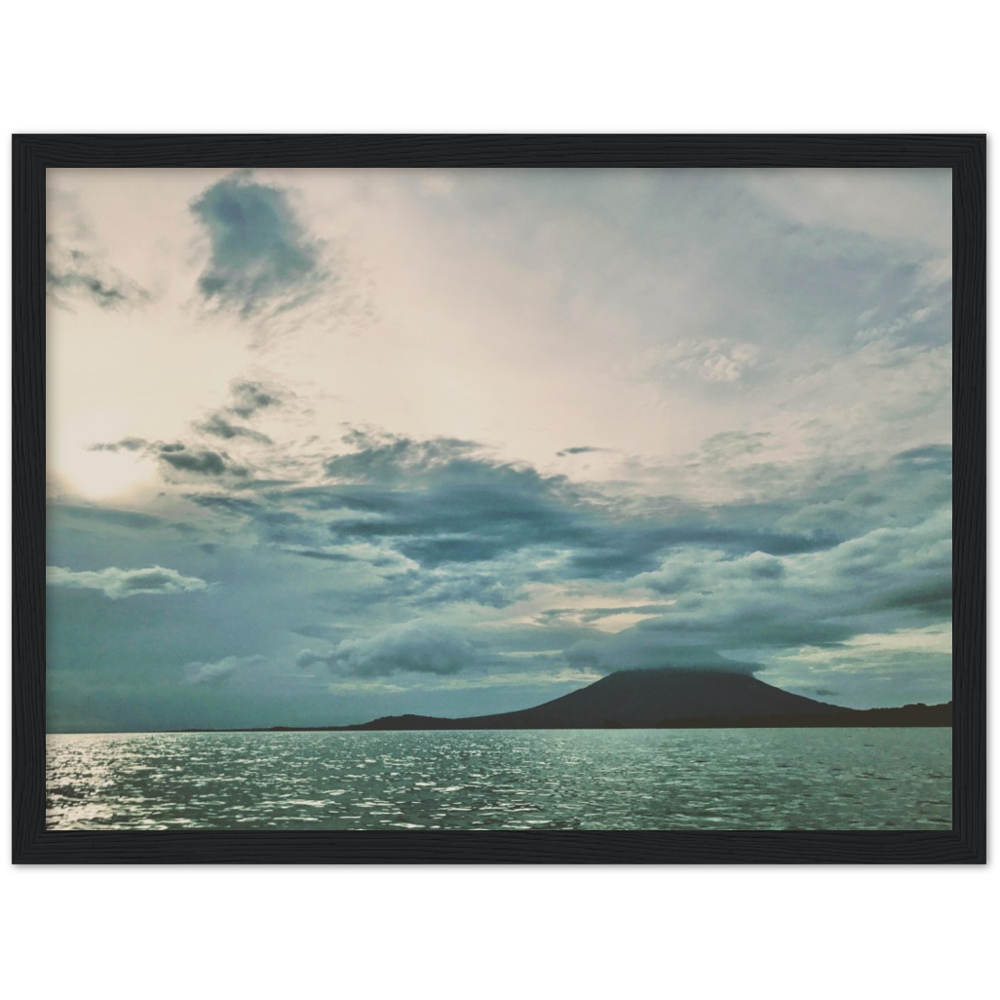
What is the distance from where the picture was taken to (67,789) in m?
5.21

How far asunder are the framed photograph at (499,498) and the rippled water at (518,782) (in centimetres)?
3

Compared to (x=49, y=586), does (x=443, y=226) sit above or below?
above

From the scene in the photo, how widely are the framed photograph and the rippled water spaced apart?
0.09 feet

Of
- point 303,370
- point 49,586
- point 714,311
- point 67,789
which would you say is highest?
point 714,311

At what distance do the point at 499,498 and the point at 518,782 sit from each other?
1.94m

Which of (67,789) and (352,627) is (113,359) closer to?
(352,627)

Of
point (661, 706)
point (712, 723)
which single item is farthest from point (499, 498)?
point (712, 723)

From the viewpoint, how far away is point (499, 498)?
5.75 metres

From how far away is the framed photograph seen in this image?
5305 mm

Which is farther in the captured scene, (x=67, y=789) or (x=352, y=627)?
(x=352, y=627)

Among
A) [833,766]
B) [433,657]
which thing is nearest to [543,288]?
[433,657]

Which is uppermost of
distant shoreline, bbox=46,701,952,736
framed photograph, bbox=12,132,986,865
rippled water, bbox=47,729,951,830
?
framed photograph, bbox=12,132,986,865

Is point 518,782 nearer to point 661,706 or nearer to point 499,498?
point 661,706

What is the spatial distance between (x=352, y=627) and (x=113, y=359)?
242cm
